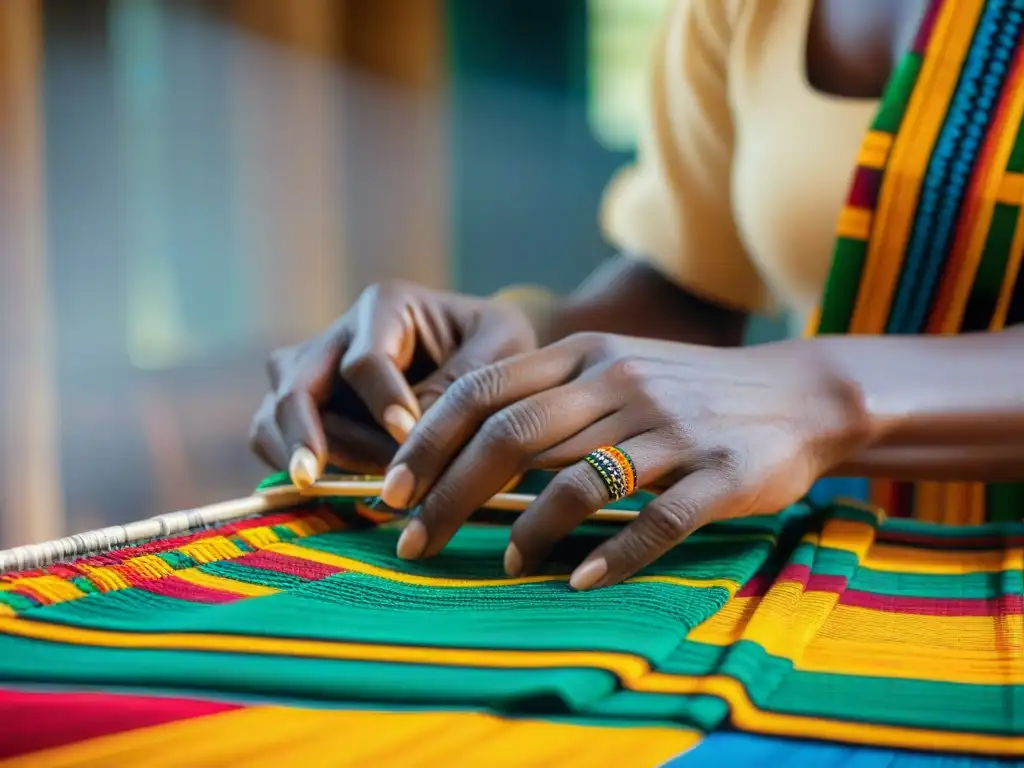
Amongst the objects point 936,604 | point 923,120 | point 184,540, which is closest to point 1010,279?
point 923,120

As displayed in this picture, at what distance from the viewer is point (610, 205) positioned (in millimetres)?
1117

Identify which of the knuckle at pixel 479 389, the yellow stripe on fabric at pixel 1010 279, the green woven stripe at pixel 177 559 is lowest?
the green woven stripe at pixel 177 559

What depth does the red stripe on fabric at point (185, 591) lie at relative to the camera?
395 mm

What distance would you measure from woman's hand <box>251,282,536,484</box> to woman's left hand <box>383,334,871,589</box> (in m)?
0.09

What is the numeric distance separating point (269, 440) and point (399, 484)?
0.58 ft

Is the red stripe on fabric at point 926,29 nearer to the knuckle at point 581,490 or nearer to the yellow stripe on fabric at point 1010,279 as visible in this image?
the yellow stripe on fabric at point 1010,279

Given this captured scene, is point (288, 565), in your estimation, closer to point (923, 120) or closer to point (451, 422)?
point (451, 422)

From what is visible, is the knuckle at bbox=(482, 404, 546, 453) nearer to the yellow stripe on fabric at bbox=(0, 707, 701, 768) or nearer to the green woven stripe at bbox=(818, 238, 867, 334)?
the yellow stripe on fabric at bbox=(0, 707, 701, 768)

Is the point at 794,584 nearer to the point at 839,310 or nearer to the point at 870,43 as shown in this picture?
the point at 839,310

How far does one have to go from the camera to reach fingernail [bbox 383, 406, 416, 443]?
543mm

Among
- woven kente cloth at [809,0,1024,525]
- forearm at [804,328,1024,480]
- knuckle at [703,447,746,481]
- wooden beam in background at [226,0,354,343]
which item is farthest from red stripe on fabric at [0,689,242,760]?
wooden beam in background at [226,0,354,343]

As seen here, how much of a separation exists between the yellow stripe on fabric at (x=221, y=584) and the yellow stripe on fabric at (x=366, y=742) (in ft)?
0.40

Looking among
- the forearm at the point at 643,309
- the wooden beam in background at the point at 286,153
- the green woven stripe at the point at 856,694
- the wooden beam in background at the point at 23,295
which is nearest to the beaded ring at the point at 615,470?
the green woven stripe at the point at 856,694

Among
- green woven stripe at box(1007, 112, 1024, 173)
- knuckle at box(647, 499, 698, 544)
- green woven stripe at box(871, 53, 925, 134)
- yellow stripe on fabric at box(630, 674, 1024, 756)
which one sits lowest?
yellow stripe on fabric at box(630, 674, 1024, 756)
